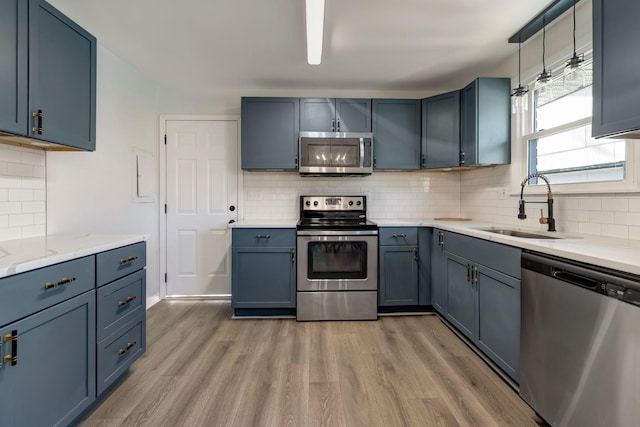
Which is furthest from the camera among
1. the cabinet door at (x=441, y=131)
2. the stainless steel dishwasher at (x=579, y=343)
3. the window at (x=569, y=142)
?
the cabinet door at (x=441, y=131)

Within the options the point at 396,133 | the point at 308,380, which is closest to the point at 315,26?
the point at 396,133

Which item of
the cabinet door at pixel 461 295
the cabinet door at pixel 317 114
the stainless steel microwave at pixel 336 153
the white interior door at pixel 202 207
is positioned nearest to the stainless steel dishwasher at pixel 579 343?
the cabinet door at pixel 461 295

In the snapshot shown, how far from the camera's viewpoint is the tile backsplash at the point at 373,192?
3492 millimetres

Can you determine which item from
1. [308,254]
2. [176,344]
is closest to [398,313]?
[308,254]

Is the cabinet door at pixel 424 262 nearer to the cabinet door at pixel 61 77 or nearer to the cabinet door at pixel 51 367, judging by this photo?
the cabinet door at pixel 51 367

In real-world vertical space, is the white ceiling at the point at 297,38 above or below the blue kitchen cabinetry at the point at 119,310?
above

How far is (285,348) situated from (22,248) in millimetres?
1752

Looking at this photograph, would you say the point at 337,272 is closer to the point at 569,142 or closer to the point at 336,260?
the point at 336,260

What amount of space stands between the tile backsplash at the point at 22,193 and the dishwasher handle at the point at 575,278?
302 cm

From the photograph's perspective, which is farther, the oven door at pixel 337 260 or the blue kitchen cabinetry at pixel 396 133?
the blue kitchen cabinetry at pixel 396 133

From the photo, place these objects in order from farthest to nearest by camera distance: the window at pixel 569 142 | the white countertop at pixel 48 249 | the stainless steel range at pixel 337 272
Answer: the stainless steel range at pixel 337 272, the window at pixel 569 142, the white countertop at pixel 48 249

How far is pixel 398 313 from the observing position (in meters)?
3.02

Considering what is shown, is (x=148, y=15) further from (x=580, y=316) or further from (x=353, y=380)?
(x=580, y=316)

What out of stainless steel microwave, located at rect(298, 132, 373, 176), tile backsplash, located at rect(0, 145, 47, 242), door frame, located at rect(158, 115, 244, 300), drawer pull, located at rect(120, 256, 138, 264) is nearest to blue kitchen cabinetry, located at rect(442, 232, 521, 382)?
stainless steel microwave, located at rect(298, 132, 373, 176)
